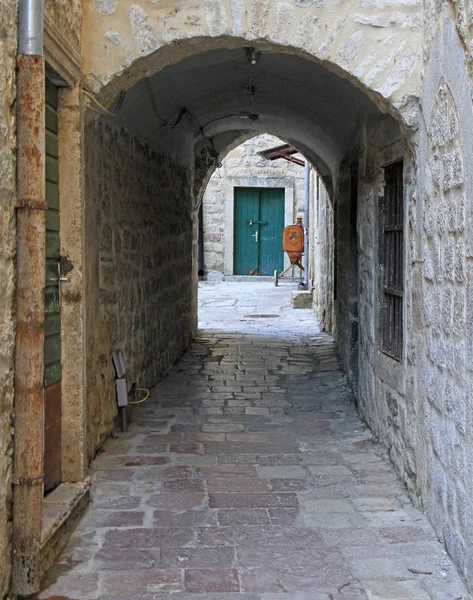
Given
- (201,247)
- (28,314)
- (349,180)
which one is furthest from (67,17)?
(201,247)

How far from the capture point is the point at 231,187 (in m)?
18.7

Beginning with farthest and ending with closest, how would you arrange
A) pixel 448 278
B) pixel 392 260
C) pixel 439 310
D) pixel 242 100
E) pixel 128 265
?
1. pixel 242 100
2. pixel 128 265
3. pixel 392 260
4. pixel 439 310
5. pixel 448 278

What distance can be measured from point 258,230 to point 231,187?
135cm

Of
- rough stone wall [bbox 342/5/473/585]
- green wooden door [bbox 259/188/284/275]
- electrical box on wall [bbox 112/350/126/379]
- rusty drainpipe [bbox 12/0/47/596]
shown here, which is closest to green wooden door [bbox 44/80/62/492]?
rusty drainpipe [bbox 12/0/47/596]

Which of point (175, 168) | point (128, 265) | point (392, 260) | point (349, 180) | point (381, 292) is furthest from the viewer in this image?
point (175, 168)

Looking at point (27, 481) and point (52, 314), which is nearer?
point (27, 481)

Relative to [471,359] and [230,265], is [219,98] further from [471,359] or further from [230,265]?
[230,265]

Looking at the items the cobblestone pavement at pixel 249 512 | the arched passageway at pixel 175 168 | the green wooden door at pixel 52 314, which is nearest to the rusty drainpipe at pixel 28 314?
the cobblestone pavement at pixel 249 512

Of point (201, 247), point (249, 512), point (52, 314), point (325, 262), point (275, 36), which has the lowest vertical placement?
point (249, 512)

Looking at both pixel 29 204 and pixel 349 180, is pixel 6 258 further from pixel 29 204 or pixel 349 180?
pixel 349 180

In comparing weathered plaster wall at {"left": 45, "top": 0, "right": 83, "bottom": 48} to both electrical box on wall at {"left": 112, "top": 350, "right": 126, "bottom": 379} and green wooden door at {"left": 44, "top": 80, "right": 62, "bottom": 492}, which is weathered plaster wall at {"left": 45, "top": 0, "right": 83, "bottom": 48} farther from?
electrical box on wall at {"left": 112, "top": 350, "right": 126, "bottom": 379}

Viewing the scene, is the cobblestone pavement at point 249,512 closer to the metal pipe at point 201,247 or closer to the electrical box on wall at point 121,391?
the electrical box on wall at point 121,391

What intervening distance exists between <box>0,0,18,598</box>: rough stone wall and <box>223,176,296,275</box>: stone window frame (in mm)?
16160

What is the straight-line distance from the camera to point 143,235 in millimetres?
5953
